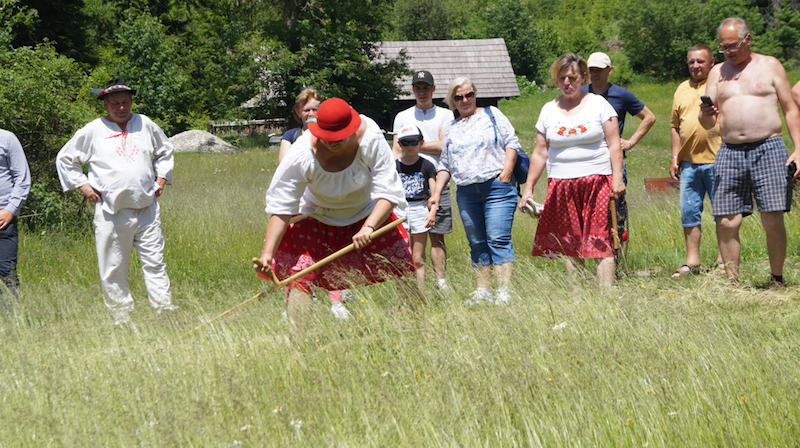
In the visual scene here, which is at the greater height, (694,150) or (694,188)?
(694,150)

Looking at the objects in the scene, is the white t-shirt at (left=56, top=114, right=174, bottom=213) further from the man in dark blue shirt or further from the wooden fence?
the wooden fence

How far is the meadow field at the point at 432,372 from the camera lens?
274 centimetres

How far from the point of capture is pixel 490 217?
18.2 feet

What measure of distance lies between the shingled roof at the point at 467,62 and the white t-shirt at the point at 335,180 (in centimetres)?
3801

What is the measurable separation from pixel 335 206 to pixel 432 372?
4.92 ft

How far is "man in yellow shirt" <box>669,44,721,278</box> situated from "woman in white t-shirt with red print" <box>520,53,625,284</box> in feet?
4.20

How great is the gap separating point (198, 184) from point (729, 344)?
1208cm

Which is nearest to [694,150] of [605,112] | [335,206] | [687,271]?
[687,271]

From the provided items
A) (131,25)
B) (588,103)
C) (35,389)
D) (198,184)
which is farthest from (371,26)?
(35,389)

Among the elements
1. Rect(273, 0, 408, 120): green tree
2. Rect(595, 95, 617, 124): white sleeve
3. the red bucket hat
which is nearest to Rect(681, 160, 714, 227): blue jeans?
Rect(595, 95, 617, 124): white sleeve

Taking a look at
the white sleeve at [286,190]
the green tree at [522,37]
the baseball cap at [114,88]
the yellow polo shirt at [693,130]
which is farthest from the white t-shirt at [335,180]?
the green tree at [522,37]

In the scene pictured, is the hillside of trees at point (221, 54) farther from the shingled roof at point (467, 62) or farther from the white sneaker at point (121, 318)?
the shingled roof at point (467, 62)

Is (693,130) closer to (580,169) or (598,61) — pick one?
(598,61)

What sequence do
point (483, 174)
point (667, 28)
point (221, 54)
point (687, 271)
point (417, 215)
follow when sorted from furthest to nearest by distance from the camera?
1. point (667, 28)
2. point (221, 54)
3. point (417, 215)
4. point (687, 271)
5. point (483, 174)
